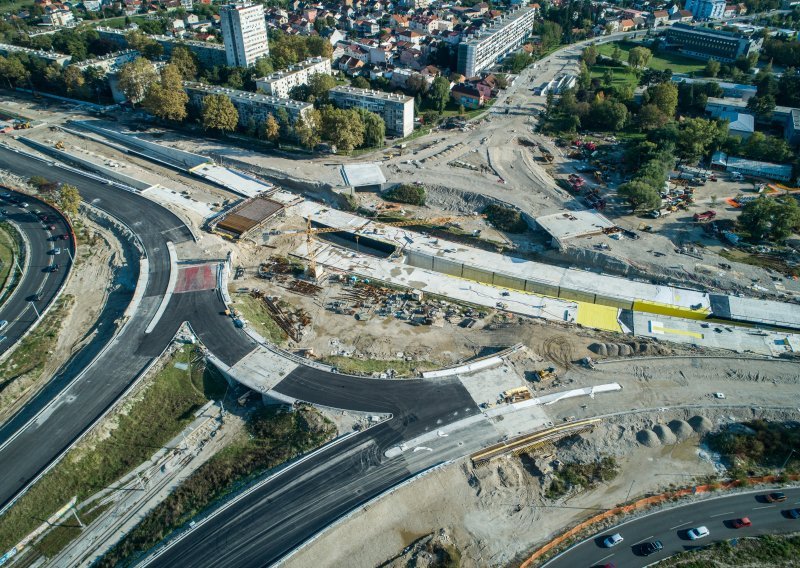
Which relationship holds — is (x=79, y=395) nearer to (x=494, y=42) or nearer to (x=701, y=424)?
(x=701, y=424)

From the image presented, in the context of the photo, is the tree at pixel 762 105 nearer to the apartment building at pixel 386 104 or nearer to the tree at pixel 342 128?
the apartment building at pixel 386 104

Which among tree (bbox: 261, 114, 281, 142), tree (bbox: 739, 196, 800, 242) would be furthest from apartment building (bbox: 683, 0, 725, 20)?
tree (bbox: 261, 114, 281, 142)

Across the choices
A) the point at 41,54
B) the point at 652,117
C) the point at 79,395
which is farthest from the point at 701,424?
the point at 41,54

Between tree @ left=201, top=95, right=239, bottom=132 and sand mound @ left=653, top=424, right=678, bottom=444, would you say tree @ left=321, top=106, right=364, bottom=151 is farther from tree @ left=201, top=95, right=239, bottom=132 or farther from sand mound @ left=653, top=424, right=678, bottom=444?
sand mound @ left=653, top=424, right=678, bottom=444

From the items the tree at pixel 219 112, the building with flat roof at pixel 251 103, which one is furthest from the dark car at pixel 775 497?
the tree at pixel 219 112

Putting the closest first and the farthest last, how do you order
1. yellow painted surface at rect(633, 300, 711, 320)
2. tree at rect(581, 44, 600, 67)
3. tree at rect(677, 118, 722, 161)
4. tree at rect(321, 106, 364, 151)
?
yellow painted surface at rect(633, 300, 711, 320) < tree at rect(677, 118, 722, 161) < tree at rect(321, 106, 364, 151) < tree at rect(581, 44, 600, 67)

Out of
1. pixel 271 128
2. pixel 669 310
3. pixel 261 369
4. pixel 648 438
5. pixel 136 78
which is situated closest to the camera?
pixel 648 438

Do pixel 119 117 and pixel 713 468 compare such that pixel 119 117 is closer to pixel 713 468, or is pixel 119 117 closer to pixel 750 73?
pixel 713 468
